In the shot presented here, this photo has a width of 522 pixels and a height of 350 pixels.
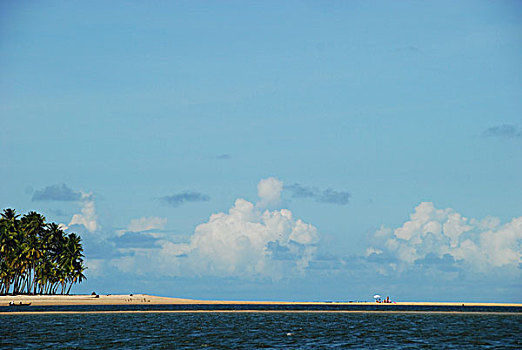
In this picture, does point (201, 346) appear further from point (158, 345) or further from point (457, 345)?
point (457, 345)

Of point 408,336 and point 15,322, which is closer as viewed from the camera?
point 408,336

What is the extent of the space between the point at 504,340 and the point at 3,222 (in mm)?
138998

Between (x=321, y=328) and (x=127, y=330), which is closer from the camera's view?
(x=127, y=330)

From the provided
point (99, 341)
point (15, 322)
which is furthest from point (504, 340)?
point (15, 322)

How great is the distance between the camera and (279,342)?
8044cm

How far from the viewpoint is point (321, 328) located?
355 ft

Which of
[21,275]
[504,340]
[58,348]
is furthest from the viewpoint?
[21,275]

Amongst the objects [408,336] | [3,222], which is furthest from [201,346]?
[3,222]

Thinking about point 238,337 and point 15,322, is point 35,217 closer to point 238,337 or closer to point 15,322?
point 15,322

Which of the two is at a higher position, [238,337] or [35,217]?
[35,217]

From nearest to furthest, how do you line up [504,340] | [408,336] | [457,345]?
[457,345], [504,340], [408,336]

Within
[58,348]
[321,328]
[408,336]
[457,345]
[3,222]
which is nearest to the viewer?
[58,348]

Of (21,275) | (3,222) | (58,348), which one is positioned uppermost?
(3,222)

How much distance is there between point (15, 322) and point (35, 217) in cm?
9444
